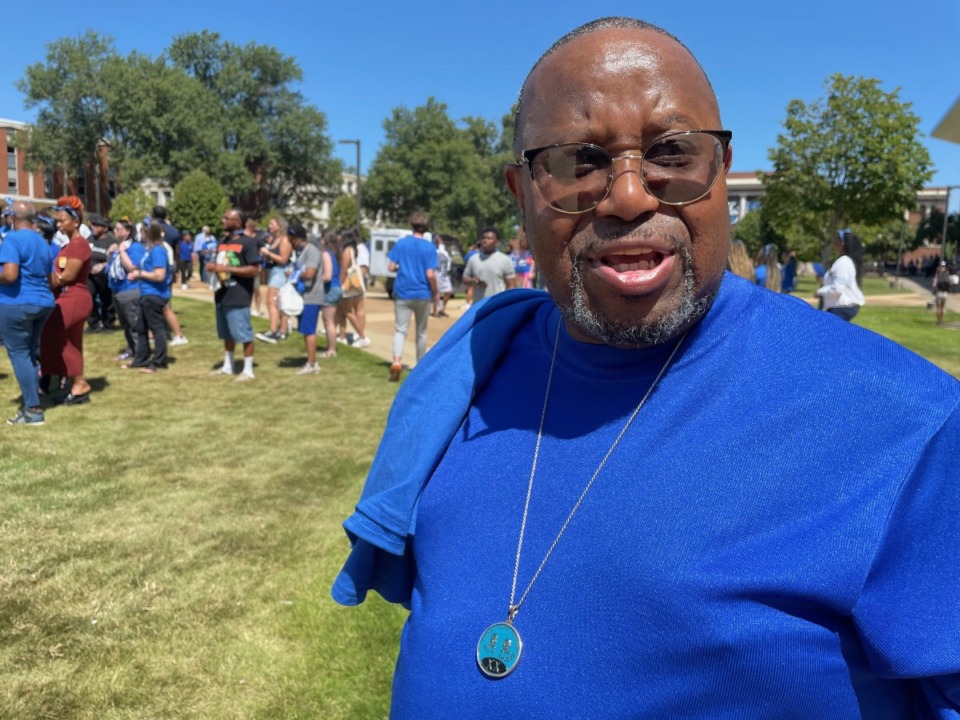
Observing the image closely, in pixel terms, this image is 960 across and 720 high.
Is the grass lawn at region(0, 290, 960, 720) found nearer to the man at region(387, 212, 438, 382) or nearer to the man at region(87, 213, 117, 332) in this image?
the man at region(387, 212, 438, 382)

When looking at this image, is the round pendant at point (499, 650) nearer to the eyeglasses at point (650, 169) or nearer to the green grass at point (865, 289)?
the eyeglasses at point (650, 169)

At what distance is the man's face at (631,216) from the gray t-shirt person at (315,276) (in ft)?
28.0

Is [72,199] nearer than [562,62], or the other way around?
[562,62]

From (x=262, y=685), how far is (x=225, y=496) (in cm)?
224

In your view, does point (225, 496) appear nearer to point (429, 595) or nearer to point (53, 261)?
point (53, 261)

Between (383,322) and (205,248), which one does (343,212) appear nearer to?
(205,248)

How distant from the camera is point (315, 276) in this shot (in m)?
9.65

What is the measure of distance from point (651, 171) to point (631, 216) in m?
0.08

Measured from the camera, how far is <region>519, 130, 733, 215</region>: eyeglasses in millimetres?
1171

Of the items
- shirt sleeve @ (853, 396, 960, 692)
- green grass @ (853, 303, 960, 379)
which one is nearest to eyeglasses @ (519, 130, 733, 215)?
shirt sleeve @ (853, 396, 960, 692)

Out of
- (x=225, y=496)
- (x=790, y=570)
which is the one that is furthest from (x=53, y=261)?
(x=790, y=570)

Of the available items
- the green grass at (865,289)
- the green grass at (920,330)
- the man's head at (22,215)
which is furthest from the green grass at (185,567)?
the green grass at (865,289)

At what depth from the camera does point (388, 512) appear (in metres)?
1.33

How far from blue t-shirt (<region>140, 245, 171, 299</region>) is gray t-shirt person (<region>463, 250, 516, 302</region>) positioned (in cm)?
401
